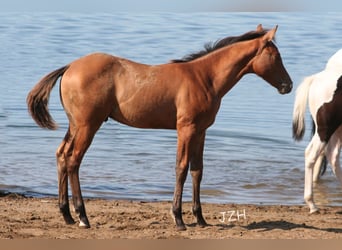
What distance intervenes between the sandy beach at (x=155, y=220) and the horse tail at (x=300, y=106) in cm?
76

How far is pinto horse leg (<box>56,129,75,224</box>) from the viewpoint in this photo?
530 cm

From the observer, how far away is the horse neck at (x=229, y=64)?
5359 mm

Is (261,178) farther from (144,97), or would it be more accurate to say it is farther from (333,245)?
(333,245)

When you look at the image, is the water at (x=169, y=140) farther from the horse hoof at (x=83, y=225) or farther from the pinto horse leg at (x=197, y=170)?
the horse hoof at (x=83, y=225)

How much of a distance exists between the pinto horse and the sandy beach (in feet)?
1.40

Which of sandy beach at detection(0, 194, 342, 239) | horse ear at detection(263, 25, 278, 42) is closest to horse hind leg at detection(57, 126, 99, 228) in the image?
sandy beach at detection(0, 194, 342, 239)

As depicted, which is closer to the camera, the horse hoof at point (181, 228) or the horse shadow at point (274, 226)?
the horse hoof at point (181, 228)

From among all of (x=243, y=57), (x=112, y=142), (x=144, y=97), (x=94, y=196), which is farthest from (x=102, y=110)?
(x=112, y=142)

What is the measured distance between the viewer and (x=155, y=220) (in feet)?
18.9

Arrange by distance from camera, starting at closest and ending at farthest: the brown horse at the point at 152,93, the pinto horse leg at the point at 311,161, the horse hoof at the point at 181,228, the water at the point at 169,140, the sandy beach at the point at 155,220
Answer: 1. the sandy beach at the point at 155,220
2. the brown horse at the point at 152,93
3. the horse hoof at the point at 181,228
4. the pinto horse leg at the point at 311,161
5. the water at the point at 169,140

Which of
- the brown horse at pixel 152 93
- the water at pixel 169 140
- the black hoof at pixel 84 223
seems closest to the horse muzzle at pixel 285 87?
the brown horse at pixel 152 93

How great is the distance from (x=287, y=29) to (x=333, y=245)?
21.9 meters

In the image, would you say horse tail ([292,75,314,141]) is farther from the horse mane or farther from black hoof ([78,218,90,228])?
black hoof ([78,218,90,228])

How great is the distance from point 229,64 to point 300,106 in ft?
6.04
